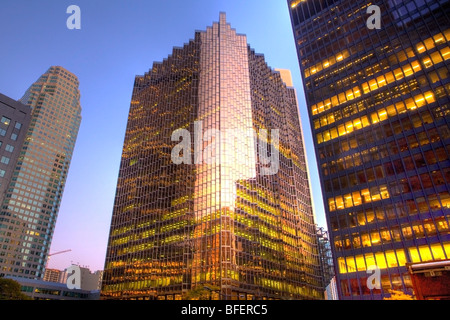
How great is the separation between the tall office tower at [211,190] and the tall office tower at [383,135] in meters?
37.8

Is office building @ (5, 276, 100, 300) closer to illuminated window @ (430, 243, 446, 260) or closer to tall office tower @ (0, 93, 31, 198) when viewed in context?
tall office tower @ (0, 93, 31, 198)

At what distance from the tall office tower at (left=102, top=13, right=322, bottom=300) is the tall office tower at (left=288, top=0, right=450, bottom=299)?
124ft

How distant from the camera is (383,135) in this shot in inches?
2525

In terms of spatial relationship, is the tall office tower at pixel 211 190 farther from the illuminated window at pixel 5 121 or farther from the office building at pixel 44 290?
the illuminated window at pixel 5 121

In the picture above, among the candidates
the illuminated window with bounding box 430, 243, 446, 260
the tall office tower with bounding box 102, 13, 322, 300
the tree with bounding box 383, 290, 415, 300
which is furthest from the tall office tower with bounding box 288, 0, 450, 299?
the tall office tower with bounding box 102, 13, 322, 300

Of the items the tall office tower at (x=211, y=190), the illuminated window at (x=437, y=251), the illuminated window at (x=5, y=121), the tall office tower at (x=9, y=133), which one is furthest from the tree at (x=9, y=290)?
the illuminated window at (x=437, y=251)

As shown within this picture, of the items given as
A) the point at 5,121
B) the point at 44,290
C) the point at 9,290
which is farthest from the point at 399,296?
the point at 44,290

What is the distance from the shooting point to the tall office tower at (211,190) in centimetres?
9675

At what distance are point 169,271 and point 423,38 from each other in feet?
293

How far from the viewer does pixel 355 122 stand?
2702 inches

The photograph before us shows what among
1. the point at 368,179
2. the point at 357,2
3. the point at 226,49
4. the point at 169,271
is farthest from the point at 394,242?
the point at 226,49

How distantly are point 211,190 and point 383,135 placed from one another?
178ft

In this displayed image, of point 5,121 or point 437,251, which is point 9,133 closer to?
point 5,121

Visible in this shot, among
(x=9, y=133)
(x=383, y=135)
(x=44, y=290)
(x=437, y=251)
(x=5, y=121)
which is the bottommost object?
A: (x=437, y=251)
